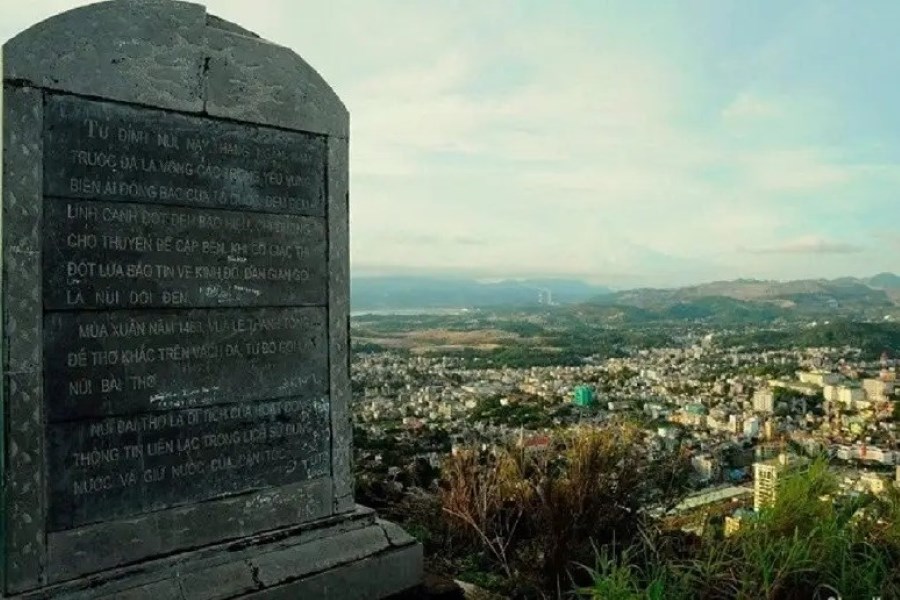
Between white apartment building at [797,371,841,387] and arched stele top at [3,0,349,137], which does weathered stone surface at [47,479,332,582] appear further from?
white apartment building at [797,371,841,387]

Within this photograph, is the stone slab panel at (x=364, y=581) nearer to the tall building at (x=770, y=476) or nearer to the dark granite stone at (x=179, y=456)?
the dark granite stone at (x=179, y=456)

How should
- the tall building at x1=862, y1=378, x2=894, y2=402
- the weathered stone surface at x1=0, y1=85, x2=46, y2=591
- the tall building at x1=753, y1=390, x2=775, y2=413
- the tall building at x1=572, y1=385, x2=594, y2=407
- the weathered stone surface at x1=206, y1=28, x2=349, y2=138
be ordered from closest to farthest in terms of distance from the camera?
the weathered stone surface at x1=0, y1=85, x2=46, y2=591
the weathered stone surface at x1=206, y1=28, x2=349, y2=138
the tall building at x1=862, y1=378, x2=894, y2=402
the tall building at x1=572, y1=385, x2=594, y2=407
the tall building at x1=753, y1=390, x2=775, y2=413

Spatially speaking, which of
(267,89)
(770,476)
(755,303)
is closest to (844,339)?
(770,476)

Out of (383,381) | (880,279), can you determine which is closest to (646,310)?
(383,381)

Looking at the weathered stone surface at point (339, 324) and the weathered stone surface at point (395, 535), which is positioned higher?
the weathered stone surface at point (339, 324)

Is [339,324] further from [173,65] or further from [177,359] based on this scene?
[173,65]

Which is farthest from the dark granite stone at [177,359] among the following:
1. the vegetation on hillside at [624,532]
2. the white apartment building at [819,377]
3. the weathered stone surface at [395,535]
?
the white apartment building at [819,377]

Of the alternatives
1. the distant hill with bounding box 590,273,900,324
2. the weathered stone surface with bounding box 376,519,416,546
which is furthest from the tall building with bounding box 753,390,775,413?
the distant hill with bounding box 590,273,900,324
